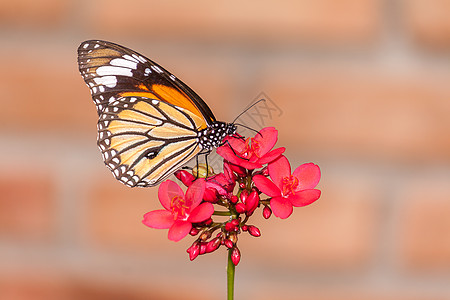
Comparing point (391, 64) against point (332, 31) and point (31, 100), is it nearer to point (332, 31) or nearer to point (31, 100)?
point (332, 31)

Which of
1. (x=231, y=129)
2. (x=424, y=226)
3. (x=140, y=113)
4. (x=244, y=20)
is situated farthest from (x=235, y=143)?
(x=424, y=226)

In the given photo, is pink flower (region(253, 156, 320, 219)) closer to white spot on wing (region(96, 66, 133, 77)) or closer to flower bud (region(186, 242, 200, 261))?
flower bud (region(186, 242, 200, 261))

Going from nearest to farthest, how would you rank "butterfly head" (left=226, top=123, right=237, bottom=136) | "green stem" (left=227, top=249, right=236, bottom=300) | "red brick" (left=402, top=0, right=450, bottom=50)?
"green stem" (left=227, top=249, right=236, bottom=300), "butterfly head" (left=226, top=123, right=237, bottom=136), "red brick" (left=402, top=0, right=450, bottom=50)

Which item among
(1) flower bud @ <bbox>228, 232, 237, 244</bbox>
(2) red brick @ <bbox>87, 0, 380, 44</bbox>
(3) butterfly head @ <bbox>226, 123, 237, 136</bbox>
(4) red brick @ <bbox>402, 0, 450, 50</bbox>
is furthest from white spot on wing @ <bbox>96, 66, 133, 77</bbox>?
(4) red brick @ <bbox>402, 0, 450, 50</bbox>

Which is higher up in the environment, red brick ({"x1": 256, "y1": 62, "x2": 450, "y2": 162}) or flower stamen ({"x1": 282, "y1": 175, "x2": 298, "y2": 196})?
red brick ({"x1": 256, "y1": 62, "x2": 450, "y2": 162})

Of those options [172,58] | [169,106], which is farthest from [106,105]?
[172,58]

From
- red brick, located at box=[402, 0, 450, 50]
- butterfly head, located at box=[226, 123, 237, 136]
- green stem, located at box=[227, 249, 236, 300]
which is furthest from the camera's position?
red brick, located at box=[402, 0, 450, 50]

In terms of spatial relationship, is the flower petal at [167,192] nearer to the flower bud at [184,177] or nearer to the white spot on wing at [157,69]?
the flower bud at [184,177]
